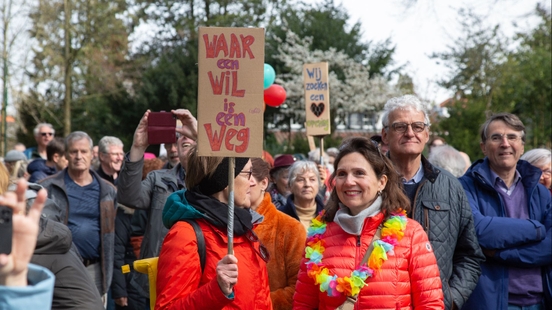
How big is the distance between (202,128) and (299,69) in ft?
104

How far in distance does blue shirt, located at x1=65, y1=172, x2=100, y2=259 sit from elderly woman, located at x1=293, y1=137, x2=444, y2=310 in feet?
11.4

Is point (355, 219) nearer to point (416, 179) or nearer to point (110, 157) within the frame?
point (416, 179)

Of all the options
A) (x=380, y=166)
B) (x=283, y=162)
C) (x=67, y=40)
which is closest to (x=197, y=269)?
(x=380, y=166)

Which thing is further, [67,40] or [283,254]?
[67,40]

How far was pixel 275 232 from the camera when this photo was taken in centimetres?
452

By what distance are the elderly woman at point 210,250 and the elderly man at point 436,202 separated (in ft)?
3.53

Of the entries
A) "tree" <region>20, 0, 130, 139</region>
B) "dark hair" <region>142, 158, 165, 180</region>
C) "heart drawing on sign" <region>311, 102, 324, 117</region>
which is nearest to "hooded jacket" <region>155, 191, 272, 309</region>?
"dark hair" <region>142, 158, 165, 180</region>

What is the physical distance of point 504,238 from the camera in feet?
→ 15.1

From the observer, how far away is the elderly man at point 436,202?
13.6ft

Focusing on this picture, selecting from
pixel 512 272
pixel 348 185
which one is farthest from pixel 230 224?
pixel 512 272

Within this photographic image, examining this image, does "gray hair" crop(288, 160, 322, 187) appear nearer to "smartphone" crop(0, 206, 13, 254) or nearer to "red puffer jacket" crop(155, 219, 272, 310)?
"red puffer jacket" crop(155, 219, 272, 310)

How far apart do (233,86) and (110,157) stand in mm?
5141

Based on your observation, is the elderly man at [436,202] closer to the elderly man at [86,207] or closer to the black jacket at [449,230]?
the black jacket at [449,230]

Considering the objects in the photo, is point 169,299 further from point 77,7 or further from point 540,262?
point 77,7
